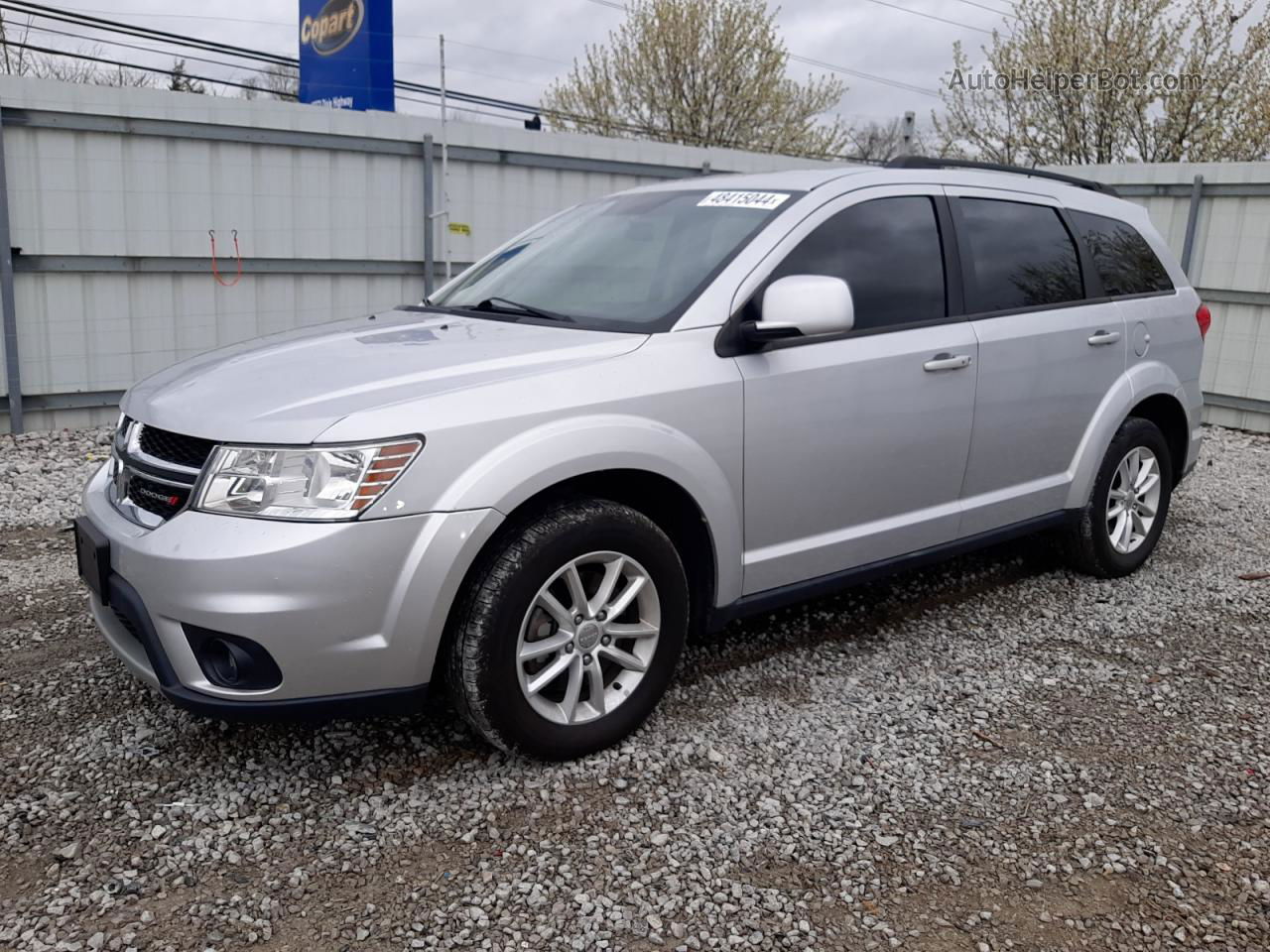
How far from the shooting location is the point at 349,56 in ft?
40.2

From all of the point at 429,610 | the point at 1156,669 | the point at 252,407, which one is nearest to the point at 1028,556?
the point at 1156,669

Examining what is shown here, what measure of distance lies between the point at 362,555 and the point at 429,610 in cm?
24

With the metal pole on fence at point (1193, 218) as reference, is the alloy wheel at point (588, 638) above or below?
below

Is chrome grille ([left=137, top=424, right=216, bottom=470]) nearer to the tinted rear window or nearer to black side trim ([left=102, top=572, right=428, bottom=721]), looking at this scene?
black side trim ([left=102, top=572, right=428, bottom=721])

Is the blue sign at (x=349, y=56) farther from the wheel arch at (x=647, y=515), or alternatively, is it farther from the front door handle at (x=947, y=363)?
the wheel arch at (x=647, y=515)

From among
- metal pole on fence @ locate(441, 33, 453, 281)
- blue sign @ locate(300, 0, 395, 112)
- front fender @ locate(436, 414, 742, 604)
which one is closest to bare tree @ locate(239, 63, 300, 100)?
blue sign @ locate(300, 0, 395, 112)

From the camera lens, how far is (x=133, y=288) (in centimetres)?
794

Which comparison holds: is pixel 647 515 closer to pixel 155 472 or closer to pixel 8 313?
pixel 155 472

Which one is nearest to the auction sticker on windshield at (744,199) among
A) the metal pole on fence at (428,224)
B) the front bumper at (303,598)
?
the front bumper at (303,598)

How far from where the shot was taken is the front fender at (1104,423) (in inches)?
180

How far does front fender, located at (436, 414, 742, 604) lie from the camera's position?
2.77 meters

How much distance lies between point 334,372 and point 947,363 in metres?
2.13

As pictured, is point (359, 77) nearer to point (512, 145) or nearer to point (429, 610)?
point (512, 145)

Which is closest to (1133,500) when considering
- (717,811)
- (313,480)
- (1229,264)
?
(717,811)
